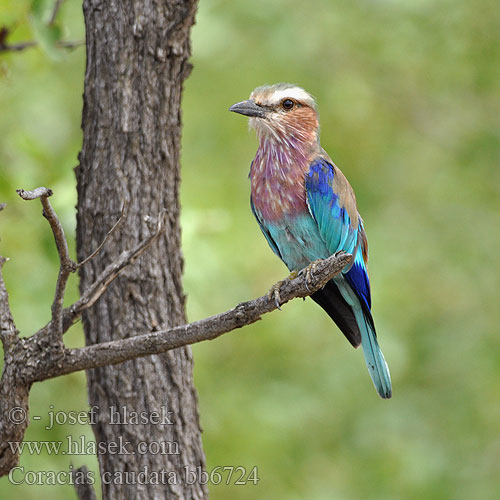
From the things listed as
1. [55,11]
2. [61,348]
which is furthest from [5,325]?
[55,11]

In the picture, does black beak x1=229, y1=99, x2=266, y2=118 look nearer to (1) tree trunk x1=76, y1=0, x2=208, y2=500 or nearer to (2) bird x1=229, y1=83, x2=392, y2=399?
(2) bird x1=229, y1=83, x2=392, y2=399

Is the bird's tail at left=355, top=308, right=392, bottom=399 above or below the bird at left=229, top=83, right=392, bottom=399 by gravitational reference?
below

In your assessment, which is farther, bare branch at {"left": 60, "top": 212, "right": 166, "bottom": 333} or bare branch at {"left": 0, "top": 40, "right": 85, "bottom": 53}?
bare branch at {"left": 0, "top": 40, "right": 85, "bottom": 53}

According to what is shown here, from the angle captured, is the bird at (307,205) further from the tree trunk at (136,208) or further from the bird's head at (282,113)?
the tree trunk at (136,208)

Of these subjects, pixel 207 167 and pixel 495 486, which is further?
pixel 207 167

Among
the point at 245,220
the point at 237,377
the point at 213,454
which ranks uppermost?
the point at 245,220

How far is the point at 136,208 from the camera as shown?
3.41 meters

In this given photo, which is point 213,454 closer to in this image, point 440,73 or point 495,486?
point 495,486

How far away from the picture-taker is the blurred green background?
Result: 583 centimetres

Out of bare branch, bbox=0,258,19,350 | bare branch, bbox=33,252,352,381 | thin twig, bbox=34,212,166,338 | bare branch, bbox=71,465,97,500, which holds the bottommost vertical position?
bare branch, bbox=71,465,97,500

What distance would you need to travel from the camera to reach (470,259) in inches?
267

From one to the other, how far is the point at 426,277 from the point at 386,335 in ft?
3.97

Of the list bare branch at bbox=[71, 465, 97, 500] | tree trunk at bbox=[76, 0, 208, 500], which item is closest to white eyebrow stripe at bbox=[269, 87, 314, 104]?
tree trunk at bbox=[76, 0, 208, 500]

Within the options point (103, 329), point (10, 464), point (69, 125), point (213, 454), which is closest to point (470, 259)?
point (213, 454)
